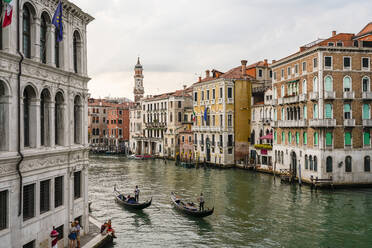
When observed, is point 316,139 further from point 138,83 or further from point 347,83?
point 138,83

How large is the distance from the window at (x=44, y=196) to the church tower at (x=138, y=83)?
67.8 metres

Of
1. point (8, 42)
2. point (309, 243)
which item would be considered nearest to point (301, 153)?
point (309, 243)

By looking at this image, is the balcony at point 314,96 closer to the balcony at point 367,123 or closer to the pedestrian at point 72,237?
the balcony at point 367,123

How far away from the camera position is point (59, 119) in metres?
13.0

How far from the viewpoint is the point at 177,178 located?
3450 centimetres

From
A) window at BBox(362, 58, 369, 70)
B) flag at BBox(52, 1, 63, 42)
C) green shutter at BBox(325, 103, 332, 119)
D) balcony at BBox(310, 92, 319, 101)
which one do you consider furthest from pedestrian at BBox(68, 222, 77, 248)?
window at BBox(362, 58, 369, 70)

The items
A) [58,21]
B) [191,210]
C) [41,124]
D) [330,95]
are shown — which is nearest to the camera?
[58,21]

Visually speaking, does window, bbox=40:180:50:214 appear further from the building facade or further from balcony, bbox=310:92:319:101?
balcony, bbox=310:92:319:101

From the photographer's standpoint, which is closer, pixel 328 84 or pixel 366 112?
pixel 328 84

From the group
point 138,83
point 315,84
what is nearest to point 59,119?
point 315,84

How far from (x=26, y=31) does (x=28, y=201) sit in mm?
4921

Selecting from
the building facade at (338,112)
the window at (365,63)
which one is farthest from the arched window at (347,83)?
the window at (365,63)

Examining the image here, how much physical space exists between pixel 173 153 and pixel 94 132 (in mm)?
28071

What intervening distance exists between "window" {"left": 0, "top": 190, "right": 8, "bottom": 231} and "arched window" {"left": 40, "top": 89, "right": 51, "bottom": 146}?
234 centimetres
